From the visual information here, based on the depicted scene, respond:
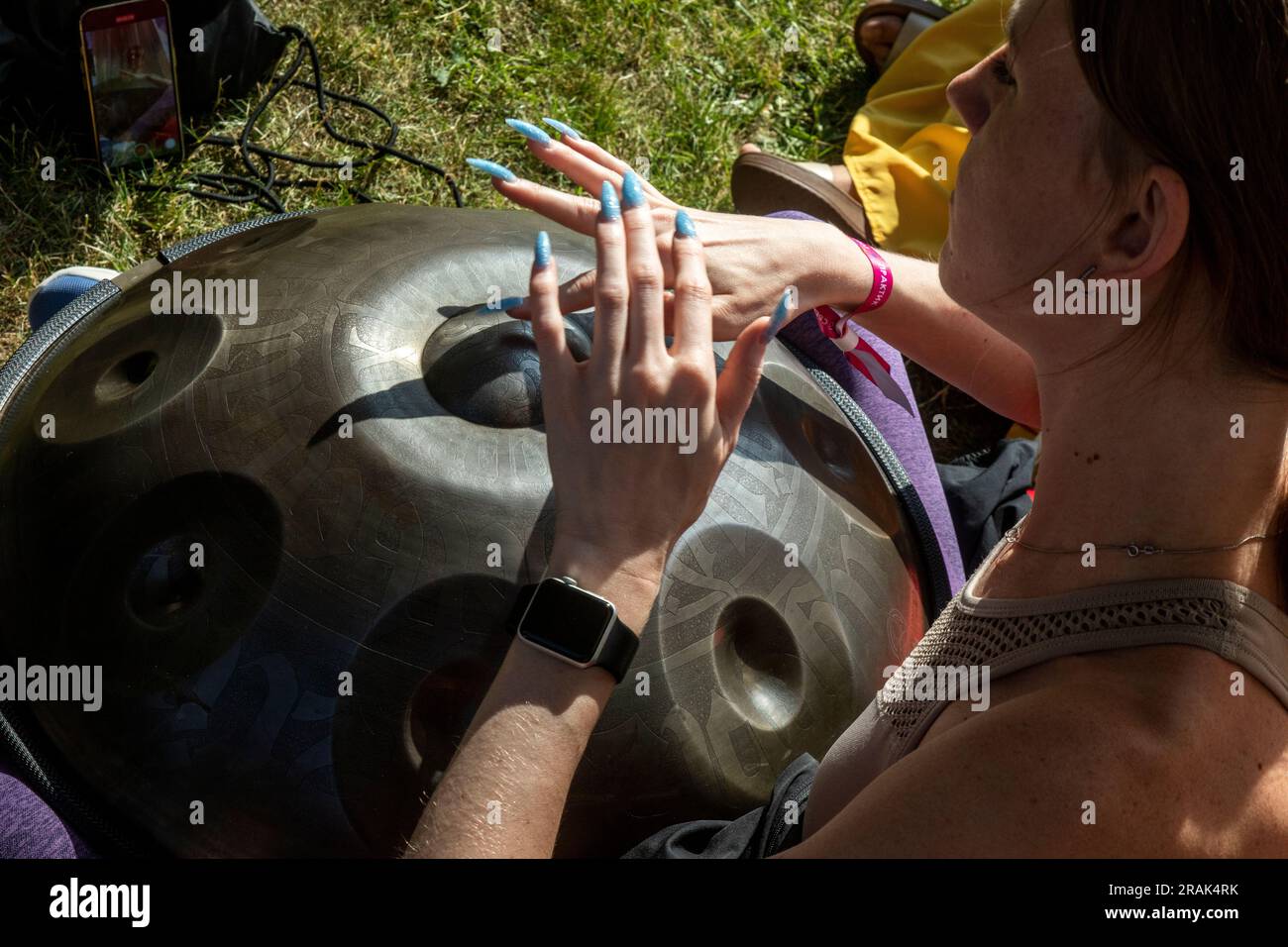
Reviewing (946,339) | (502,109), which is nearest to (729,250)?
(946,339)

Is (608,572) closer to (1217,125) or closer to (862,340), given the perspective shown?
(1217,125)

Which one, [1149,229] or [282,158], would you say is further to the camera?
[282,158]

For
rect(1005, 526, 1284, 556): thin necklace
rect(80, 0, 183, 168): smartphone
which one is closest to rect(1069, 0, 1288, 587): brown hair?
rect(1005, 526, 1284, 556): thin necklace

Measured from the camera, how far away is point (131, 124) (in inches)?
95.3

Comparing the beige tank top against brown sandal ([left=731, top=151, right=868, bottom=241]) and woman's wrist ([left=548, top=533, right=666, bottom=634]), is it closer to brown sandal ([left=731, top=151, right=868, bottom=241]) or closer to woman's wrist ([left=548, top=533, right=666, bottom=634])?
woman's wrist ([left=548, top=533, right=666, bottom=634])

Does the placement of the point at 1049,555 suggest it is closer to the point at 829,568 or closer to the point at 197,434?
the point at 829,568

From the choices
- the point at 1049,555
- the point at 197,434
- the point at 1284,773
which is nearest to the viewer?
the point at 1284,773

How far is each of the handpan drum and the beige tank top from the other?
0.45 feet

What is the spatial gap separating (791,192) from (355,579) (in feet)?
5.13

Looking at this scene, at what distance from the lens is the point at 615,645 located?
3.50 feet

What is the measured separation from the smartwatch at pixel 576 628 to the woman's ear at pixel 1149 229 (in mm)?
557

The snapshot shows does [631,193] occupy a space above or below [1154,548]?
above
